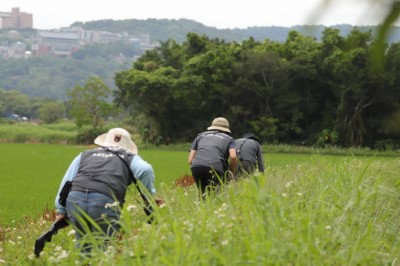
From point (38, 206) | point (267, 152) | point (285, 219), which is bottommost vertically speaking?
point (267, 152)

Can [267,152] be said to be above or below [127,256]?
below

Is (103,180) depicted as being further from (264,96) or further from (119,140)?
(264,96)

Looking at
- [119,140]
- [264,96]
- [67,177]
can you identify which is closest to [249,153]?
[119,140]

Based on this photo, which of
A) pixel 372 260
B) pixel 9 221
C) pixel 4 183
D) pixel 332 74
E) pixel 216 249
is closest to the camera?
pixel 216 249

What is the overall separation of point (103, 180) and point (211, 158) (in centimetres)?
403

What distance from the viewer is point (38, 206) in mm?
15148

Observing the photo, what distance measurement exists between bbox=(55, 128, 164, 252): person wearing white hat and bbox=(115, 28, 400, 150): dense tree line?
137ft

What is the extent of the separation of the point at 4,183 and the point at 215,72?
32.8m

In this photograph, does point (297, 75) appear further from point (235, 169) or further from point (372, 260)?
point (372, 260)

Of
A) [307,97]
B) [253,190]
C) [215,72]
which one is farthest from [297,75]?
[253,190]

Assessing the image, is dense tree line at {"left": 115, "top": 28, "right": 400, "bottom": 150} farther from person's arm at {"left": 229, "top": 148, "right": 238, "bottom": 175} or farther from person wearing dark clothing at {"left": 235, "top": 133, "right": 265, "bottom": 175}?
person's arm at {"left": 229, "top": 148, "right": 238, "bottom": 175}

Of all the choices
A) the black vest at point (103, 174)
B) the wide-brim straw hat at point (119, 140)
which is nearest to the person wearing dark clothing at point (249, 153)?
the wide-brim straw hat at point (119, 140)

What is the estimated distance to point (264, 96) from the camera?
51812 millimetres

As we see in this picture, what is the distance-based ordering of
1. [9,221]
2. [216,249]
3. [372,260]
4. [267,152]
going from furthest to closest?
[267,152], [9,221], [372,260], [216,249]
